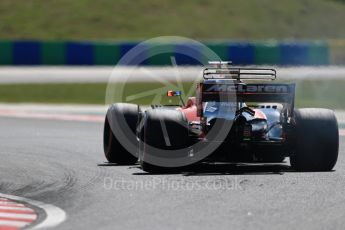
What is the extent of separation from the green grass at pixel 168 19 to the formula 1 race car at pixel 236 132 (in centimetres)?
3317

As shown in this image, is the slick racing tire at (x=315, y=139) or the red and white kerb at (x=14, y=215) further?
the slick racing tire at (x=315, y=139)

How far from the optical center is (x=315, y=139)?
11.4m

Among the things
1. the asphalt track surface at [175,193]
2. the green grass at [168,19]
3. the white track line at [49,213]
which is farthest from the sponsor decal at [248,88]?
the green grass at [168,19]

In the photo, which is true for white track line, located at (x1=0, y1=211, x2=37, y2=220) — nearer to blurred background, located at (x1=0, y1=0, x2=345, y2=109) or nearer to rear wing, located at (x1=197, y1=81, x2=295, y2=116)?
rear wing, located at (x1=197, y1=81, x2=295, y2=116)

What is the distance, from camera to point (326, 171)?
11.5 m

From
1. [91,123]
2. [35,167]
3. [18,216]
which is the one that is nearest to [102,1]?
[91,123]

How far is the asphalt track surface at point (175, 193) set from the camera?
8.03m

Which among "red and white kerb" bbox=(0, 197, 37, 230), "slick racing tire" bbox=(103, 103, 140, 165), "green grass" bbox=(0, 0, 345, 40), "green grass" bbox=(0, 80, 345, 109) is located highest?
"green grass" bbox=(0, 0, 345, 40)

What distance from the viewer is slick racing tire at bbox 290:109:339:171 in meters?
11.3

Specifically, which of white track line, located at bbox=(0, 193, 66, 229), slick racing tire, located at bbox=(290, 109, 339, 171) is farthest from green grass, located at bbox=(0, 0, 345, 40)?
white track line, located at bbox=(0, 193, 66, 229)

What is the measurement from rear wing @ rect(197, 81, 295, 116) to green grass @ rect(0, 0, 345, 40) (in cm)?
3316

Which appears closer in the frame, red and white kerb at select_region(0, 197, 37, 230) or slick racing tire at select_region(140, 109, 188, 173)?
red and white kerb at select_region(0, 197, 37, 230)

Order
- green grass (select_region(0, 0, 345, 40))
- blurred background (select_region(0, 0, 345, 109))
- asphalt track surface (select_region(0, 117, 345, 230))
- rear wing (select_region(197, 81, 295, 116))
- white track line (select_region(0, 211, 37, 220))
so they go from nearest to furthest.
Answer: asphalt track surface (select_region(0, 117, 345, 230)) → white track line (select_region(0, 211, 37, 220)) → rear wing (select_region(197, 81, 295, 116)) → blurred background (select_region(0, 0, 345, 109)) → green grass (select_region(0, 0, 345, 40))
